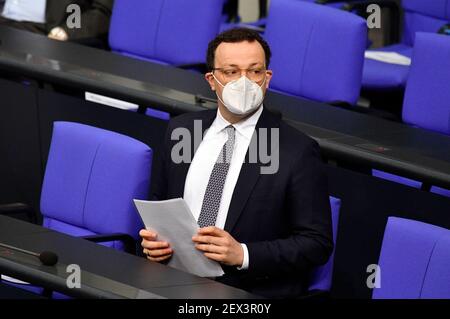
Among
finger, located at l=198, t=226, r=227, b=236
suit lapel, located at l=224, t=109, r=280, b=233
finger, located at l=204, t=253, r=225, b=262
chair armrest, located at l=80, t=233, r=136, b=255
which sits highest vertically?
suit lapel, located at l=224, t=109, r=280, b=233

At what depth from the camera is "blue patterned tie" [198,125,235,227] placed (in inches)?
122

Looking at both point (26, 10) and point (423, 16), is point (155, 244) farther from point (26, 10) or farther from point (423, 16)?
point (423, 16)

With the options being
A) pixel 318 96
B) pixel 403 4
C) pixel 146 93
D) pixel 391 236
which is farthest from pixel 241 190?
pixel 403 4

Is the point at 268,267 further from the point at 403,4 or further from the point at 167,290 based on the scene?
the point at 403,4

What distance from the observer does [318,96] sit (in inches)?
177

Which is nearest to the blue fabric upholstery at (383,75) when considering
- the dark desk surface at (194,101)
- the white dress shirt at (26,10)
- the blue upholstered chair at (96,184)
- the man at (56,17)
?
the dark desk surface at (194,101)

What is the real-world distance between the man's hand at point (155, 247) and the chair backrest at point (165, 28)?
6.46 ft

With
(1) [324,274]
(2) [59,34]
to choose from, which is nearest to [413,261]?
(1) [324,274]

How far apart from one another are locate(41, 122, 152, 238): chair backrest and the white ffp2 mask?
447mm

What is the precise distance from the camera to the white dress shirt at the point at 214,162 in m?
3.11

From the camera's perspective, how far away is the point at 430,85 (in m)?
4.14

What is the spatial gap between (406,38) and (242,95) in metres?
2.88

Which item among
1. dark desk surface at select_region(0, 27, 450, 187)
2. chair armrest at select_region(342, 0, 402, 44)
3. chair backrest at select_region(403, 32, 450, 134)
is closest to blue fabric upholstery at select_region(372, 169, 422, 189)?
dark desk surface at select_region(0, 27, 450, 187)

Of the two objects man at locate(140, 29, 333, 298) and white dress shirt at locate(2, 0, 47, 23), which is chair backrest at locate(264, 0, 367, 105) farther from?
white dress shirt at locate(2, 0, 47, 23)
